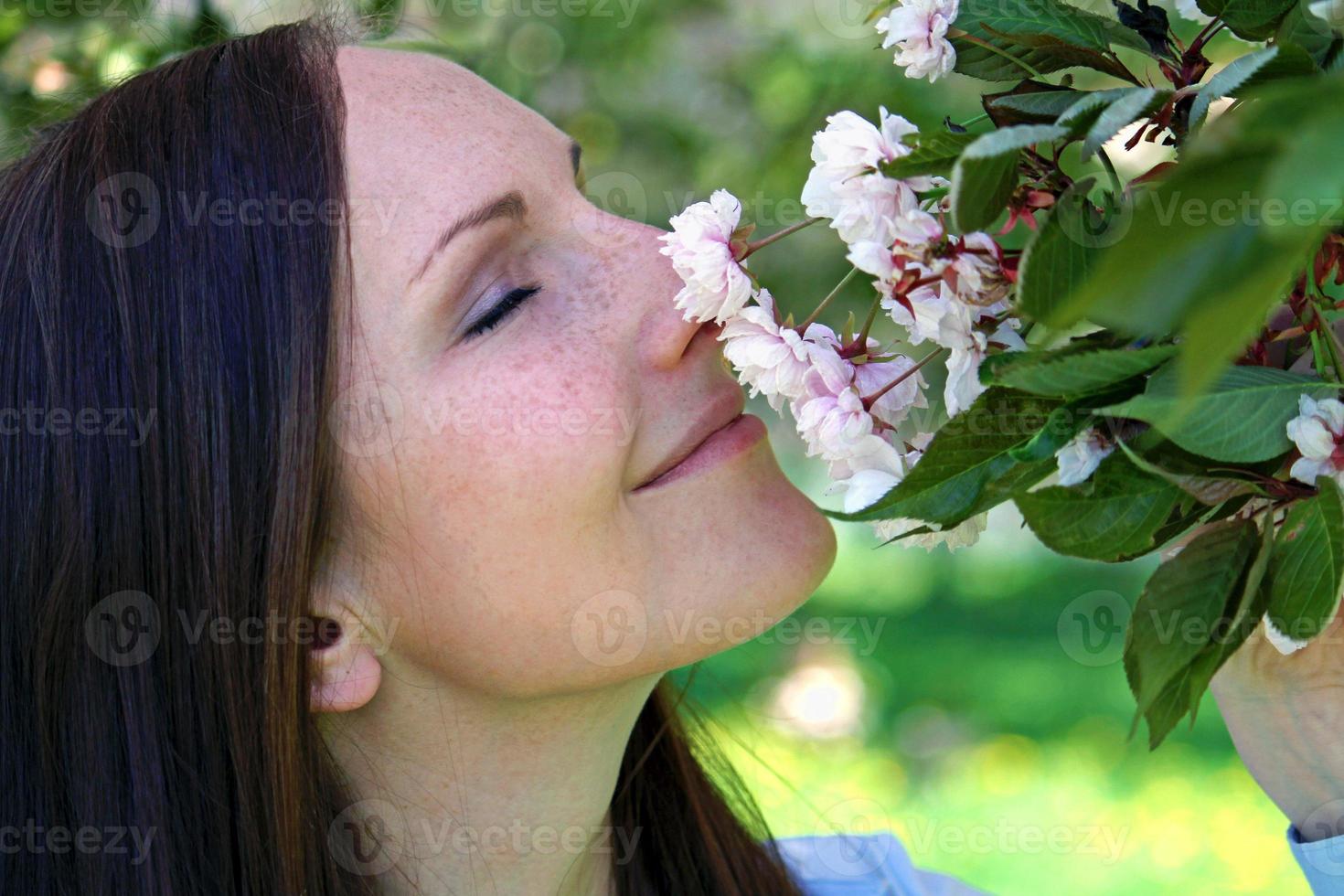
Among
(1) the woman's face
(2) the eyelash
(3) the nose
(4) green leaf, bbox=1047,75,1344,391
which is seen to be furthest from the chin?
(4) green leaf, bbox=1047,75,1344,391

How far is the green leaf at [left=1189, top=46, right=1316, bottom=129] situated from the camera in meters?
0.65

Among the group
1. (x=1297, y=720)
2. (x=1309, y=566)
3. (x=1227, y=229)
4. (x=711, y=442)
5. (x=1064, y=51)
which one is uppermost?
(x=1227, y=229)

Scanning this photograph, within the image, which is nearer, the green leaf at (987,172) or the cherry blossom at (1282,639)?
the green leaf at (987,172)

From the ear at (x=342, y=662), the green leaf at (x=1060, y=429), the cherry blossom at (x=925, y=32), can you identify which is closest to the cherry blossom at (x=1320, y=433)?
the green leaf at (x=1060, y=429)

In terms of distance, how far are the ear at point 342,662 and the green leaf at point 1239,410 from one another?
2.44ft

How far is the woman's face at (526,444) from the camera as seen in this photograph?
43.3 inches

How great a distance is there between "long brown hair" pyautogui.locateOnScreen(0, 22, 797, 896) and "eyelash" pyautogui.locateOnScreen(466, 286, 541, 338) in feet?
0.40

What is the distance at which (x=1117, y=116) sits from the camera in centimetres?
66

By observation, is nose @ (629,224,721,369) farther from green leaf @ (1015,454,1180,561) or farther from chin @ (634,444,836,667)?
green leaf @ (1015,454,1180,561)

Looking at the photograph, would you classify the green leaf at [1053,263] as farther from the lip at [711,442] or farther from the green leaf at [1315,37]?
the lip at [711,442]

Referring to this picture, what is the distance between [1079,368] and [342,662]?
76 centimetres

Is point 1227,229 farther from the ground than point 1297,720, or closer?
farther from the ground

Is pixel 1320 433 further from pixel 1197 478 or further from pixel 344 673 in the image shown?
pixel 344 673

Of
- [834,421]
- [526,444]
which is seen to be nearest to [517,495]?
[526,444]
